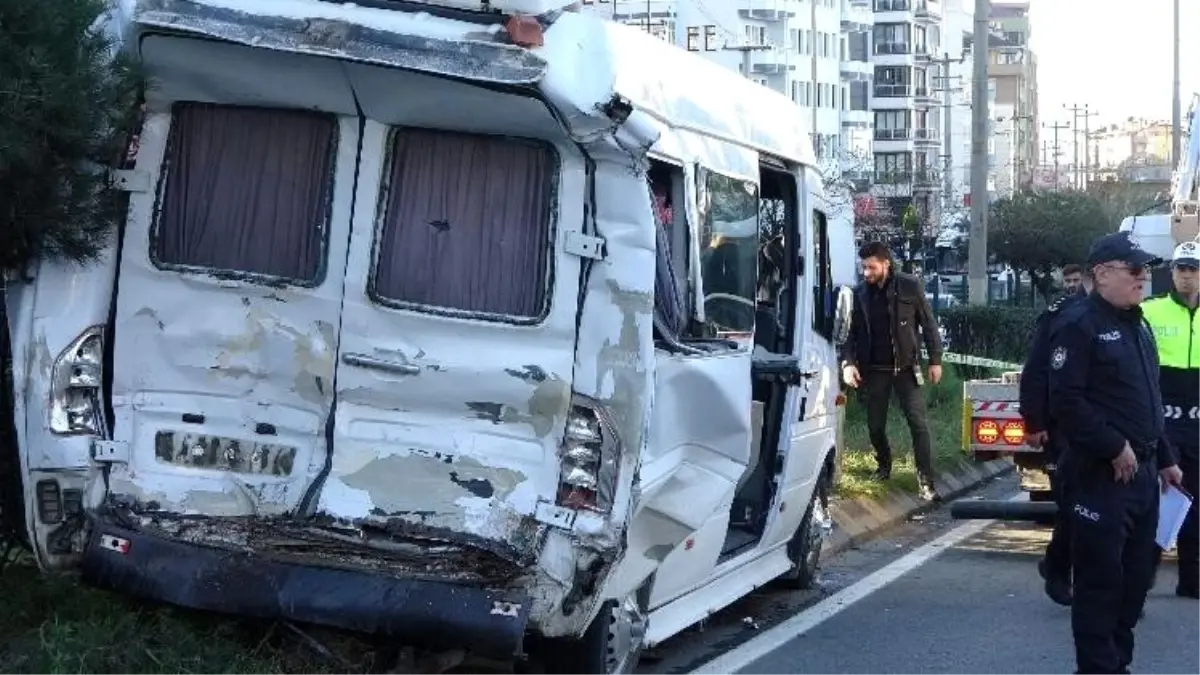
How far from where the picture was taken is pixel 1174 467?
25.7ft

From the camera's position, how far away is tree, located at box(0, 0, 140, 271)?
5738mm

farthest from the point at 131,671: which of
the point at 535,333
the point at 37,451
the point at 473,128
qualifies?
the point at 473,128

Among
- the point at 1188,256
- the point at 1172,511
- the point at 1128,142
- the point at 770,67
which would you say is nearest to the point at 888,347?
the point at 1188,256

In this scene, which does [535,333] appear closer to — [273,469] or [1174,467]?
[273,469]

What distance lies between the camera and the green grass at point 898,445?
44.9 feet

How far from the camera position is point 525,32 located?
240 inches

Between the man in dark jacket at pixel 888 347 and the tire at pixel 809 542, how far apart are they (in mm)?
3452

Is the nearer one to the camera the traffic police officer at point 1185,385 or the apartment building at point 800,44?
the traffic police officer at point 1185,385

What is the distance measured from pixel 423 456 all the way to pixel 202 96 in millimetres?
1468

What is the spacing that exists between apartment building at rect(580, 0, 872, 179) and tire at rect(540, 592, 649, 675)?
68831 millimetres

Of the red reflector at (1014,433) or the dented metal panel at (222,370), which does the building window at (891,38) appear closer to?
the red reflector at (1014,433)

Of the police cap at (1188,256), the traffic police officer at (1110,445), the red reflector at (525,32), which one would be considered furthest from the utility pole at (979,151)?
the red reflector at (525,32)

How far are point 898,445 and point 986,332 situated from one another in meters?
7.90

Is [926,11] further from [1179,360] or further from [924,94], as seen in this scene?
[1179,360]
